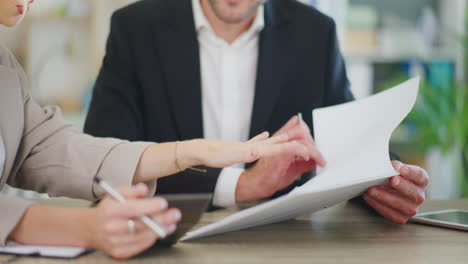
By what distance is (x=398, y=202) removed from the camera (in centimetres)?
108

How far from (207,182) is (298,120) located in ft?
1.01

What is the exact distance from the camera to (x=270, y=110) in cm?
173

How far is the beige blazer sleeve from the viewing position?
100 centimetres

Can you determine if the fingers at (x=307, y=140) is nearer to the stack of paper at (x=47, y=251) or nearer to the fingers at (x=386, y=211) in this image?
the fingers at (x=386, y=211)

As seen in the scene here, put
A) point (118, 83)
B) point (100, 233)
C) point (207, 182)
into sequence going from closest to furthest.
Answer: point (100, 233), point (207, 182), point (118, 83)

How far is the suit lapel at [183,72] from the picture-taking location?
1735 mm

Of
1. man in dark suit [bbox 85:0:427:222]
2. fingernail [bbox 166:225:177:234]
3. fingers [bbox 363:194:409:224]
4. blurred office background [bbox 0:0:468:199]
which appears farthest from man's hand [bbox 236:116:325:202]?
blurred office background [bbox 0:0:468:199]

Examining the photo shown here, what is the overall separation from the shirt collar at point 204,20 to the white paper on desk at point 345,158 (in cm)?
68

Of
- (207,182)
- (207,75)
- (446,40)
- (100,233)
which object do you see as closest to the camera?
(100,233)

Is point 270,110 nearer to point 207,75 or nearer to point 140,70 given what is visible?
point 207,75

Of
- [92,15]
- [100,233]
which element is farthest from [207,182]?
[92,15]

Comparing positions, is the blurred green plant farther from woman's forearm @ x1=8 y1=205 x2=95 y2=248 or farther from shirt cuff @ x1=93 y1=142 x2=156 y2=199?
woman's forearm @ x1=8 y1=205 x2=95 y2=248

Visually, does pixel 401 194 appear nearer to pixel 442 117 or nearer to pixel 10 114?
pixel 10 114

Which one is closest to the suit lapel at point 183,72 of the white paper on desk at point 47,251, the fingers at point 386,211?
the fingers at point 386,211
